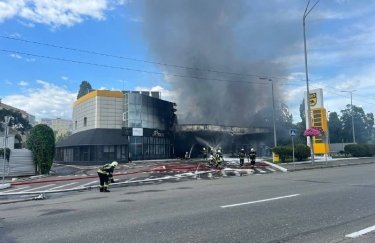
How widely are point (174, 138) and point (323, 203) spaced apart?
44064 mm

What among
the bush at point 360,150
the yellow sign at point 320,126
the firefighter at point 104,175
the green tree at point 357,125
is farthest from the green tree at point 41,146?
the green tree at point 357,125

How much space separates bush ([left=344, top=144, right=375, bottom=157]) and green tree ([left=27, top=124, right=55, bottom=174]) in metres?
32.0

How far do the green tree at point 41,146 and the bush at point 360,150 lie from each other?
3202cm

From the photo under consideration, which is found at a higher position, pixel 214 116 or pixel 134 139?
pixel 214 116

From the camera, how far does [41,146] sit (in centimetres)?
2808

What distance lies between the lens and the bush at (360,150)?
1613 inches

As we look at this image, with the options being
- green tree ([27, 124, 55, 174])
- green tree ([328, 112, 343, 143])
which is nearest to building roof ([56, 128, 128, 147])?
green tree ([27, 124, 55, 174])

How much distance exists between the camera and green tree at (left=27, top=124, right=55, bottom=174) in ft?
91.9

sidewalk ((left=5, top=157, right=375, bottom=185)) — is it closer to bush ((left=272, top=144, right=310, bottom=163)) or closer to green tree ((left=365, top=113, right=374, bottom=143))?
bush ((left=272, top=144, right=310, bottom=163))

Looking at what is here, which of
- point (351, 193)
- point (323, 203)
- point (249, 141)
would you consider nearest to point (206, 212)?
point (323, 203)

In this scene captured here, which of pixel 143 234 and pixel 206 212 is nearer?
pixel 143 234

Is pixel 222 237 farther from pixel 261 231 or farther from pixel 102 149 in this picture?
pixel 102 149

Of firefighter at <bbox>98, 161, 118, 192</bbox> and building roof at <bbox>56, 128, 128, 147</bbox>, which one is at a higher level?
building roof at <bbox>56, 128, 128, 147</bbox>

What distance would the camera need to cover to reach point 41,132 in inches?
1107
